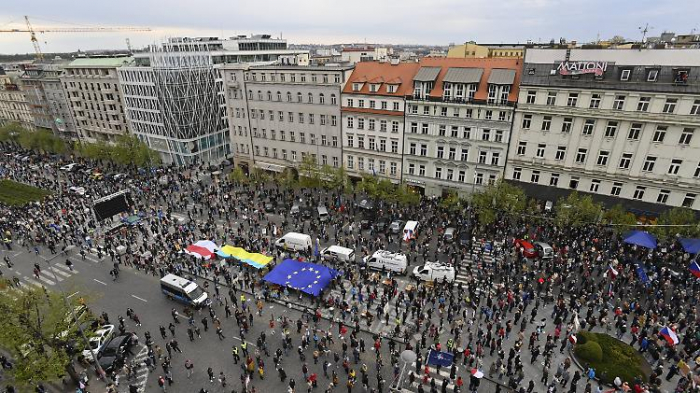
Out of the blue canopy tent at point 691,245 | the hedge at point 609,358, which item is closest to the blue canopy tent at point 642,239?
the blue canopy tent at point 691,245

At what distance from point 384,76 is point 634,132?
31.6 metres

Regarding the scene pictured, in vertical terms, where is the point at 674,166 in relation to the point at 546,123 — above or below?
below

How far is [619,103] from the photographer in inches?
1636

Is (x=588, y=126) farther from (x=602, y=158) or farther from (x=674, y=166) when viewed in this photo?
(x=674, y=166)

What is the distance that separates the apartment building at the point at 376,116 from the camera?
53.5m

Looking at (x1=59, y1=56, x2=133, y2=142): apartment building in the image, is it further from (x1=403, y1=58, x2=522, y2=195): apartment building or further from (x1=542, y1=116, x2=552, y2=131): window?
(x1=542, y1=116, x2=552, y2=131): window

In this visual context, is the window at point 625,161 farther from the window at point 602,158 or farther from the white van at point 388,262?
the white van at point 388,262

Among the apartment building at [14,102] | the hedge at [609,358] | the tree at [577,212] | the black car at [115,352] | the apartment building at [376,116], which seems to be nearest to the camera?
the hedge at [609,358]

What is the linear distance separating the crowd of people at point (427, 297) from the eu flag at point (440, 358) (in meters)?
0.78

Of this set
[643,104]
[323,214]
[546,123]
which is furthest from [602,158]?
[323,214]

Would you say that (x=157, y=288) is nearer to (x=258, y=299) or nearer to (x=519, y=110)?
(x=258, y=299)

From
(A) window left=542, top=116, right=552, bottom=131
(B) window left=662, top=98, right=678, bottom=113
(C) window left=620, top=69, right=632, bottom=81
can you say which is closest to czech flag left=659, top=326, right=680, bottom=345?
(B) window left=662, top=98, right=678, bottom=113

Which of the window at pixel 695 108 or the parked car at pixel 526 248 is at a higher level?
the window at pixel 695 108

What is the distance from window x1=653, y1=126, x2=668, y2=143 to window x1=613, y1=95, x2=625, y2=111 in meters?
4.29
